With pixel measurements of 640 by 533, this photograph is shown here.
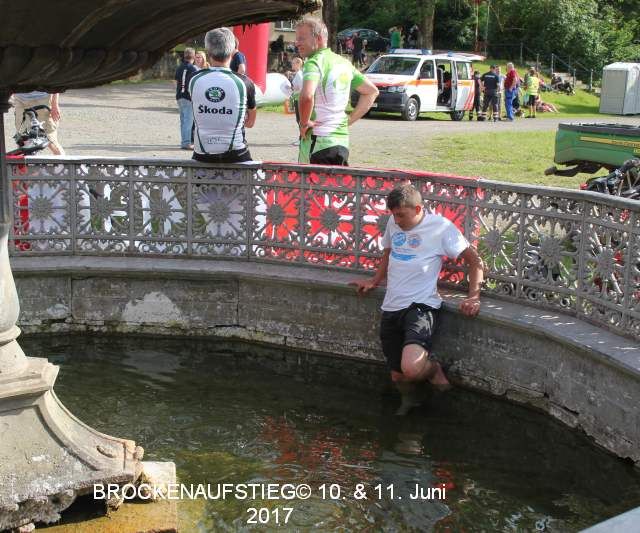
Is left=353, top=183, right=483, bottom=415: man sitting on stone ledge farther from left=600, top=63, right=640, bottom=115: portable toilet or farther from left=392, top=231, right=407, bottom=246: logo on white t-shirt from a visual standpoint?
left=600, top=63, right=640, bottom=115: portable toilet

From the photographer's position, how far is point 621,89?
37.5m

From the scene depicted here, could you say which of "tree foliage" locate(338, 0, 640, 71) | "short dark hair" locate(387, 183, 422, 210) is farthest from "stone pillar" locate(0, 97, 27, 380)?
"tree foliage" locate(338, 0, 640, 71)

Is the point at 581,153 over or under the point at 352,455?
over

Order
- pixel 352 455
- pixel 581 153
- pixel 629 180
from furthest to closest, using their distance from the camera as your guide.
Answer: pixel 581 153 < pixel 629 180 < pixel 352 455

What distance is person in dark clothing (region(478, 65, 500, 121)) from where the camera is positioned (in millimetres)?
30269

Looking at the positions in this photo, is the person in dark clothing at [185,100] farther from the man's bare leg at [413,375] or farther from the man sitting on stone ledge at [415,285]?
the man's bare leg at [413,375]

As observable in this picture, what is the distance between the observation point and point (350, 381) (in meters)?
7.22

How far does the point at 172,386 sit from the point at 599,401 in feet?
9.37

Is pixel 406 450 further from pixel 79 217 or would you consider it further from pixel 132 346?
Result: pixel 79 217

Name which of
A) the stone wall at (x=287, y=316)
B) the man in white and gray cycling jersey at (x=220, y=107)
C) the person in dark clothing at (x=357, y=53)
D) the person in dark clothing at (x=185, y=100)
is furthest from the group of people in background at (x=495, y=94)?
the stone wall at (x=287, y=316)

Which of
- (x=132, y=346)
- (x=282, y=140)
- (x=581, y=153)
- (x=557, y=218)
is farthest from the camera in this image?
(x=282, y=140)

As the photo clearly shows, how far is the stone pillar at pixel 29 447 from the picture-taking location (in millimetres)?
4688

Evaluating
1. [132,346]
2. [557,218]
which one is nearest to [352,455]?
[557,218]

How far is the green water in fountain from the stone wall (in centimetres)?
14
